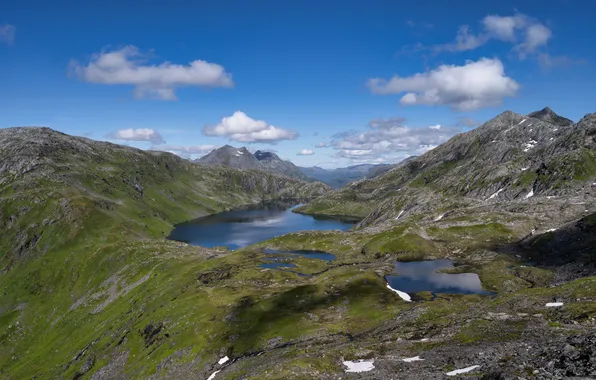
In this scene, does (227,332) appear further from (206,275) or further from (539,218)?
(539,218)

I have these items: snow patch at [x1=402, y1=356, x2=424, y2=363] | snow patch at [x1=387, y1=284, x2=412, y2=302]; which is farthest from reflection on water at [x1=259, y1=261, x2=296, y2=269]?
snow patch at [x1=402, y1=356, x2=424, y2=363]

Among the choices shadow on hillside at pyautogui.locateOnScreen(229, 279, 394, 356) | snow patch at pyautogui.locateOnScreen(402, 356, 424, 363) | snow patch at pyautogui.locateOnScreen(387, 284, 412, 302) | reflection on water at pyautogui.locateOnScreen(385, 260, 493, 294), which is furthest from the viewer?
reflection on water at pyautogui.locateOnScreen(385, 260, 493, 294)

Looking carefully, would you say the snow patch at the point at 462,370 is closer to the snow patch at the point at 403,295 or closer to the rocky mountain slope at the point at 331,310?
the rocky mountain slope at the point at 331,310

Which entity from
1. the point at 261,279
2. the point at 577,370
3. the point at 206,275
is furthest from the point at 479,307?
the point at 206,275

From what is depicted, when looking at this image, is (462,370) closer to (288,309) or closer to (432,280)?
(288,309)

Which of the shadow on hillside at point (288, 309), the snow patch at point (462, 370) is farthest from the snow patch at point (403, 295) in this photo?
the snow patch at point (462, 370)

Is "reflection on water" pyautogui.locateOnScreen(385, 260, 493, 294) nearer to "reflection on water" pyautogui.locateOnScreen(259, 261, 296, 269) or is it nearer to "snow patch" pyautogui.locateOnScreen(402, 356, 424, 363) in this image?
"reflection on water" pyautogui.locateOnScreen(259, 261, 296, 269)
